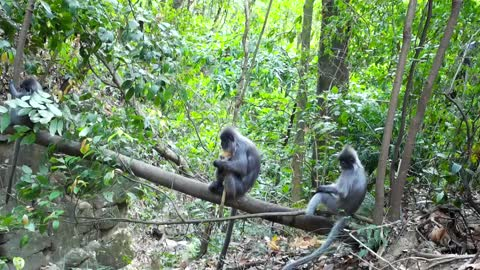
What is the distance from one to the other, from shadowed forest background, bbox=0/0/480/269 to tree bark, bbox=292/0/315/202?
4 cm

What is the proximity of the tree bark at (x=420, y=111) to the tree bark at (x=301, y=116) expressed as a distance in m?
2.84

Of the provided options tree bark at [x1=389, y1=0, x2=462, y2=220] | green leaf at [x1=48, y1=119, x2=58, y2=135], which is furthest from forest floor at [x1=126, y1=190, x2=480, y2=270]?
green leaf at [x1=48, y1=119, x2=58, y2=135]

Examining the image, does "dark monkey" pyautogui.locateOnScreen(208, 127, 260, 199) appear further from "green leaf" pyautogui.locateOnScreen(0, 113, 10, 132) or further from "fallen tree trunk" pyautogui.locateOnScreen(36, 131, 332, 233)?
"green leaf" pyautogui.locateOnScreen(0, 113, 10, 132)

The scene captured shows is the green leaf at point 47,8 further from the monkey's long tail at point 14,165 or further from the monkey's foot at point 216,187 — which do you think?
the monkey's foot at point 216,187

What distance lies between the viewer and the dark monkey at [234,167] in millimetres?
5602

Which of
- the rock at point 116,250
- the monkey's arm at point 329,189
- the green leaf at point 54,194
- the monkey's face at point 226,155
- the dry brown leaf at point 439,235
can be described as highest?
the dry brown leaf at point 439,235

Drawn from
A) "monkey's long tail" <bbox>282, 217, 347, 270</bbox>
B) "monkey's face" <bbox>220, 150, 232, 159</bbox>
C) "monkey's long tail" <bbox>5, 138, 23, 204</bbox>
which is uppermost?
"monkey's face" <bbox>220, 150, 232, 159</bbox>

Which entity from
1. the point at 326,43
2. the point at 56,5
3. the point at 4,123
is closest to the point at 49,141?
the point at 4,123

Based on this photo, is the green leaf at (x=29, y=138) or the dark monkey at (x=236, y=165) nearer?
the green leaf at (x=29, y=138)

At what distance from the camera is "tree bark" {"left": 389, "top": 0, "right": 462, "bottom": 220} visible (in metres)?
4.28

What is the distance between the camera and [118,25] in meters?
6.28

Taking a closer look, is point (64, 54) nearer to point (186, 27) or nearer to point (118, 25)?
point (118, 25)

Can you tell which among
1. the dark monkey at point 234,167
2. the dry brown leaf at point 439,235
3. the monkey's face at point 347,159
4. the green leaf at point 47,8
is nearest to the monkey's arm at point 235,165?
the dark monkey at point 234,167

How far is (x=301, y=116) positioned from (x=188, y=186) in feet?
8.82
